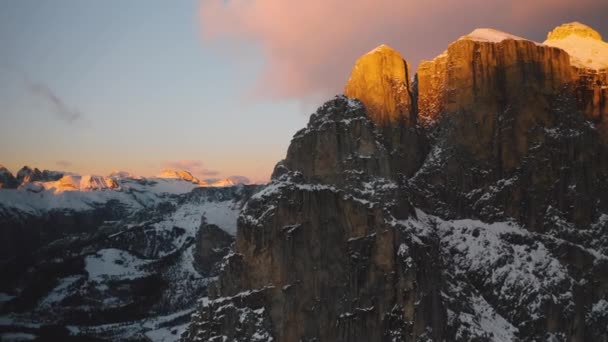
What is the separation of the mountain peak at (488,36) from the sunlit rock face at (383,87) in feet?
55.3

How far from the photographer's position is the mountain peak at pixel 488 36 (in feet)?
461

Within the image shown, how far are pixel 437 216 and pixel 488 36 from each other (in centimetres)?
4289

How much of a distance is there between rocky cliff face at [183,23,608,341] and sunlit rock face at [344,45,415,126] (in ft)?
1.09

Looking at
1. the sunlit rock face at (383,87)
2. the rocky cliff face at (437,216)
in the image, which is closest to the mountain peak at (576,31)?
the rocky cliff face at (437,216)

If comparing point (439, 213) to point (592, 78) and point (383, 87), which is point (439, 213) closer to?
point (383, 87)

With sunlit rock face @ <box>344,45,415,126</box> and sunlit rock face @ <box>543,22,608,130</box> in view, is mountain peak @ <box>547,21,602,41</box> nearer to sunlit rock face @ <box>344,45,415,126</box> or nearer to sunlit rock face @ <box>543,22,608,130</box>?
sunlit rock face @ <box>543,22,608,130</box>

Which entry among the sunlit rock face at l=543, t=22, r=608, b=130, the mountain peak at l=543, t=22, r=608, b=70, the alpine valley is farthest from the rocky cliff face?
the mountain peak at l=543, t=22, r=608, b=70

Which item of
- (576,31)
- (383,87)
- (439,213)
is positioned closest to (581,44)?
(576,31)

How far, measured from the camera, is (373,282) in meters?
119

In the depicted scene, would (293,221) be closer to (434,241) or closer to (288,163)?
(288,163)

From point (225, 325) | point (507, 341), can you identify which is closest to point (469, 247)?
point (507, 341)

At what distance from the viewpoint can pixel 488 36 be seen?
14412cm

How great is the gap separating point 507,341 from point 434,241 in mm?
22430

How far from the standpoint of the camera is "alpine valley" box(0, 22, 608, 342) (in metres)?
119
